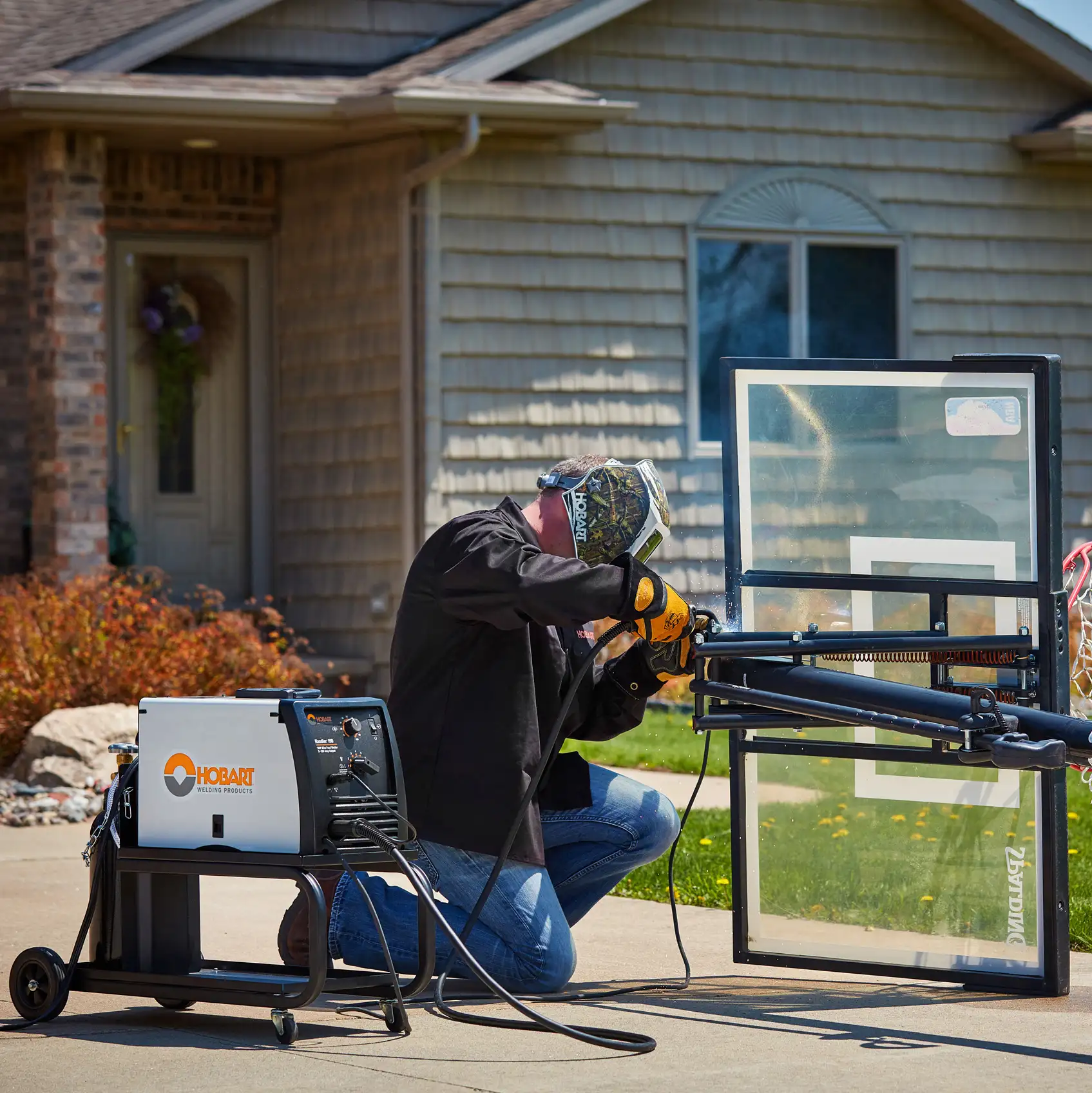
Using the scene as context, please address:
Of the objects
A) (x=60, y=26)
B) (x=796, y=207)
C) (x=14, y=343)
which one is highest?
(x=60, y=26)

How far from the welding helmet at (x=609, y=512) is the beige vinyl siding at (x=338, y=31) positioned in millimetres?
8351

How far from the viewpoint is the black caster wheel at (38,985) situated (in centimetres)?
473

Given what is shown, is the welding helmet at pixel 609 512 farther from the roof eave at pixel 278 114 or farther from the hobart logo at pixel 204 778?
the roof eave at pixel 278 114

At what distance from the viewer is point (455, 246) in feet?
41.5

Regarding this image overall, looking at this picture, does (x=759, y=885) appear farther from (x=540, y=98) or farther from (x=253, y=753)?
(x=540, y=98)

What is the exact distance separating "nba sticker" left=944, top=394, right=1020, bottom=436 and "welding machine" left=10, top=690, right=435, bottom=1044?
6.01 ft

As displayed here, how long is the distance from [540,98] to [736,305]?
2265mm

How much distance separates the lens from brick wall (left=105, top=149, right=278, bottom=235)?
13.3 metres

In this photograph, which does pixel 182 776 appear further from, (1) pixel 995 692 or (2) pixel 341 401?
(2) pixel 341 401

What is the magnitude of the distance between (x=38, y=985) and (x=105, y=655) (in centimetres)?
553

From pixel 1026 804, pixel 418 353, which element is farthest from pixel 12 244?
pixel 1026 804

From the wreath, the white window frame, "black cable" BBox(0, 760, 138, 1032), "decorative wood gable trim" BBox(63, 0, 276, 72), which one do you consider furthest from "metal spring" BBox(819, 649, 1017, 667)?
the wreath

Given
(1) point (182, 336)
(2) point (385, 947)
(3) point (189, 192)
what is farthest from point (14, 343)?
(2) point (385, 947)

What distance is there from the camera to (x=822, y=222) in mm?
13750
